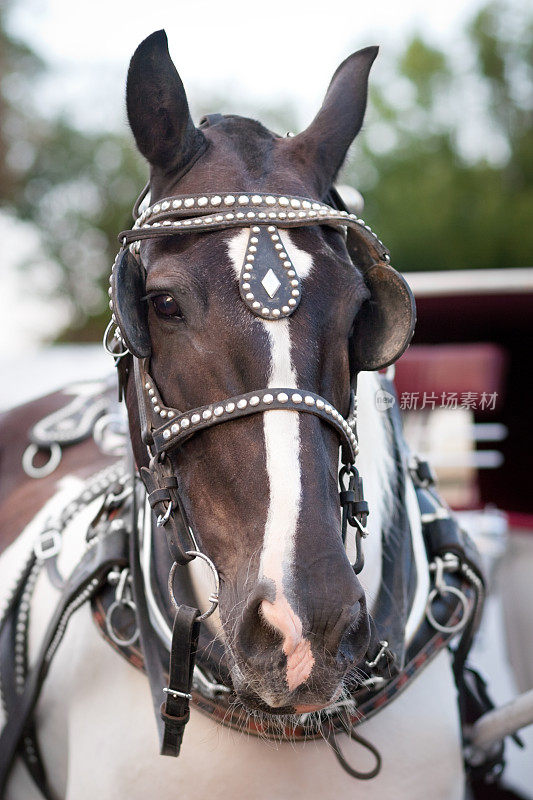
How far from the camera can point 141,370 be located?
1466mm

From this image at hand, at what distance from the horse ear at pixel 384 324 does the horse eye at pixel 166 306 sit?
0.35 m

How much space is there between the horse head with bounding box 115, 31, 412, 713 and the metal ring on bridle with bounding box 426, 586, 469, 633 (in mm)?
523

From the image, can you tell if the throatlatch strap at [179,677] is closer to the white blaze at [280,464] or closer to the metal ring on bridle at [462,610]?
the white blaze at [280,464]

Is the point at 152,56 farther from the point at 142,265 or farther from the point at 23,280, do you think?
the point at 23,280

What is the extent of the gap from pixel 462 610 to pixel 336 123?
1138 mm

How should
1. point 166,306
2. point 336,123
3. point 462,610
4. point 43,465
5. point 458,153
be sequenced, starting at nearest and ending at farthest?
point 166,306, point 336,123, point 462,610, point 43,465, point 458,153

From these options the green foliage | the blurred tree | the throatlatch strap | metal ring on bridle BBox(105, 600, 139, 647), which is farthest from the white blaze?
the blurred tree

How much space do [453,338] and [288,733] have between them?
301cm

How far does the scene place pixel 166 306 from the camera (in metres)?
1.39

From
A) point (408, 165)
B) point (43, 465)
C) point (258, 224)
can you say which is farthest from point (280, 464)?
point (408, 165)

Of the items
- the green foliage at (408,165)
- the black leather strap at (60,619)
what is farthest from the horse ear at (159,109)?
the green foliage at (408,165)

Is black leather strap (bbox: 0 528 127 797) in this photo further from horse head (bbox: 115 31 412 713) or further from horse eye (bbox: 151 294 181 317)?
A: horse eye (bbox: 151 294 181 317)

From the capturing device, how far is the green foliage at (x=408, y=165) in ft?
83.4

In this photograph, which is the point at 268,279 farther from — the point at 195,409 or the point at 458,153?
the point at 458,153
